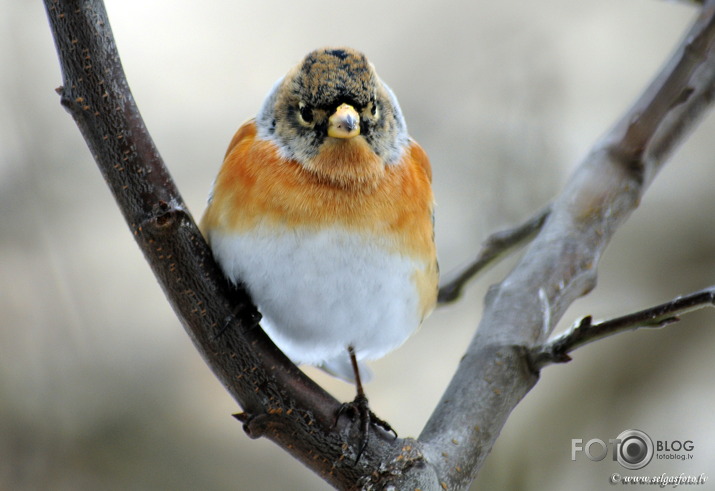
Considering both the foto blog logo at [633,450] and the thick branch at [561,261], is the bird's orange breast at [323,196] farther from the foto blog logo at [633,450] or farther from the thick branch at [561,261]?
the foto blog logo at [633,450]

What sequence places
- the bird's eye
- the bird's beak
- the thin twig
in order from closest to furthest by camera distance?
1. the bird's beak
2. the bird's eye
3. the thin twig

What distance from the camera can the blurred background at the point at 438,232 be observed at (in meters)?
3.01

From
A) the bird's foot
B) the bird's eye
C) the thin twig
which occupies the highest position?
the thin twig

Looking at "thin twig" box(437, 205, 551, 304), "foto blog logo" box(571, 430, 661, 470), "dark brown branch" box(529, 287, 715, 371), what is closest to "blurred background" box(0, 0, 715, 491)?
"foto blog logo" box(571, 430, 661, 470)

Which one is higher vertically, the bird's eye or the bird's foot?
the bird's eye

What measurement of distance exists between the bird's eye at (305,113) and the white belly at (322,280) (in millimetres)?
297

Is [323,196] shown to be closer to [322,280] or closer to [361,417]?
[322,280]

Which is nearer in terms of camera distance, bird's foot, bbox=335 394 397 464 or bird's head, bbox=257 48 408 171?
bird's foot, bbox=335 394 397 464

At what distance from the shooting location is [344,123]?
1700 millimetres

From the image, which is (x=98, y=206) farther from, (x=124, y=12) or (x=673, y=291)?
(x=673, y=291)

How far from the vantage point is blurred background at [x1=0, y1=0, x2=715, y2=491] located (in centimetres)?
301

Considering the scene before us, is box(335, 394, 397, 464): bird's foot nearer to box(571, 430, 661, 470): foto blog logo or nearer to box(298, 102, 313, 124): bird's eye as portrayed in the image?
box(298, 102, 313, 124): bird's eye

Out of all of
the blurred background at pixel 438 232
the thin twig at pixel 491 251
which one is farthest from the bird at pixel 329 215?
the blurred background at pixel 438 232

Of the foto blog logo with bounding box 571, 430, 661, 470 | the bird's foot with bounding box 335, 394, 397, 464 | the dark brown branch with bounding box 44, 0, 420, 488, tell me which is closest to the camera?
the dark brown branch with bounding box 44, 0, 420, 488
